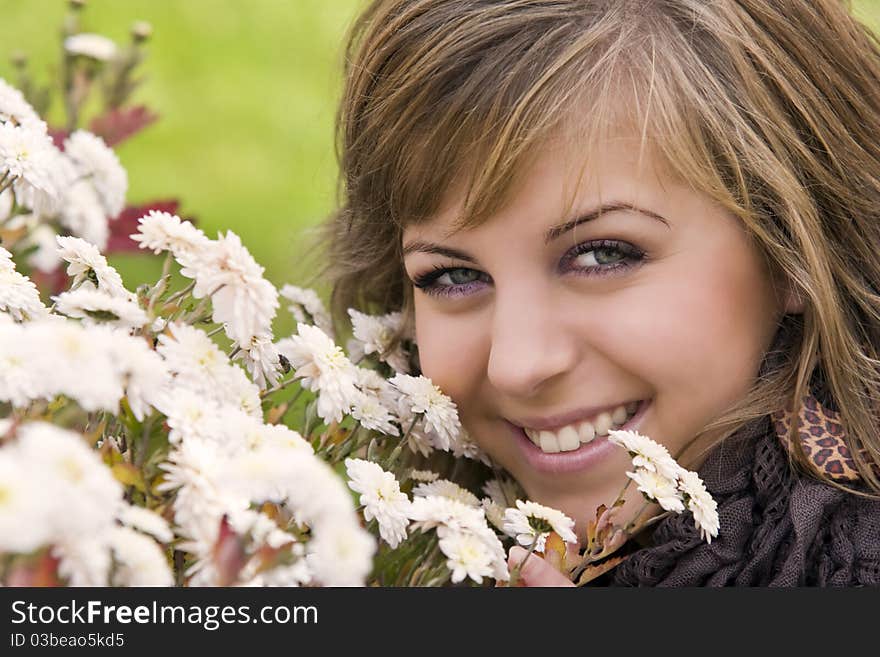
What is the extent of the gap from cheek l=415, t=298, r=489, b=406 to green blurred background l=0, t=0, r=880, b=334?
72.9 inches

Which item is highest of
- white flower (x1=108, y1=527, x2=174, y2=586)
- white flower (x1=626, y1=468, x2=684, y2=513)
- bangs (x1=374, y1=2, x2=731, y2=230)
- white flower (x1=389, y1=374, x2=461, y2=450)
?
bangs (x1=374, y1=2, x2=731, y2=230)

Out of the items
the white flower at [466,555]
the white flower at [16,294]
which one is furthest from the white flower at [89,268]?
the white flower at [466,555]

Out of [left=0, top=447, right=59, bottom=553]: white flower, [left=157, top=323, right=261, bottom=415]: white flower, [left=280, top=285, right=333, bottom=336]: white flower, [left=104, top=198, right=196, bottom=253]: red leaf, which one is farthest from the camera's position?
[left=104, top=198, right=196, bottom=253]: red leaf

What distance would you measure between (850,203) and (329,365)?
94 centimetres

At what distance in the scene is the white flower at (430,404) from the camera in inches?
64.5

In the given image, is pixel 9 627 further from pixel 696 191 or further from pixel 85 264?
pixel 696 191

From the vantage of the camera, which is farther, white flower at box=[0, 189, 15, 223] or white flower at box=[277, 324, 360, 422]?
white flower at box=[0, 189, 15, 223]

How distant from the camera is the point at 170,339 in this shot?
117cm

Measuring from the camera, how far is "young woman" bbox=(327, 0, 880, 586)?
1584mm

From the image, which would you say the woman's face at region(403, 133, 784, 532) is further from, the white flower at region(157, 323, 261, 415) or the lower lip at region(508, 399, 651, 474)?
the white flower at region(157, 323, 261, 415)

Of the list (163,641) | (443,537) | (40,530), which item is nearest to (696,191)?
(443,537)

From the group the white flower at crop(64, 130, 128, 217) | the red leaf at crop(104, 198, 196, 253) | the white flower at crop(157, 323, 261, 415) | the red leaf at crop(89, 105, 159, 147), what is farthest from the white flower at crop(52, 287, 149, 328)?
the red leaf at crop(89, 105, 159, 147)

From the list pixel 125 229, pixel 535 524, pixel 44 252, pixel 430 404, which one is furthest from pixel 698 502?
pixel 125 229

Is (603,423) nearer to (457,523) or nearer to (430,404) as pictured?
(430,404)
